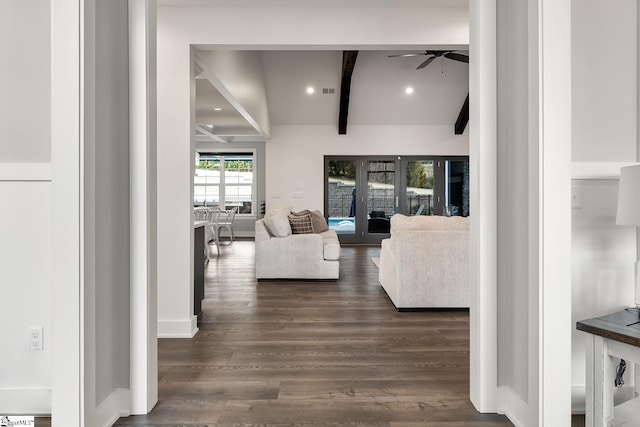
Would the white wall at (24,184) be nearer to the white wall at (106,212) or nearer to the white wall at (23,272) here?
the white wall at (23,272)

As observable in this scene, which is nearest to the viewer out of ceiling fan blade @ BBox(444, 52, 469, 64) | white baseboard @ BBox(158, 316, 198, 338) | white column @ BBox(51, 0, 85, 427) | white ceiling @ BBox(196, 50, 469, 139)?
white column @ BBox(51, 0, 85, 427)

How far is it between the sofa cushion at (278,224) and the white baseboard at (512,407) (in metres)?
3.59

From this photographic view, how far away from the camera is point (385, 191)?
360 inches

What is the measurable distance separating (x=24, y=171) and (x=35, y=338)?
81 cm

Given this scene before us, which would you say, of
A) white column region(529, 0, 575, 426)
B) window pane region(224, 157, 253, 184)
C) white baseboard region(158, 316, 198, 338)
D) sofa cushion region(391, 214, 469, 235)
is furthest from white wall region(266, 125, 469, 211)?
white column region(529, 0, 575, 426)

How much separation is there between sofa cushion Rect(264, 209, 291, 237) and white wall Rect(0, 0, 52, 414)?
3.35 meters

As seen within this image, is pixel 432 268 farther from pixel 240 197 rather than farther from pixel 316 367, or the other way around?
pixel 240 197

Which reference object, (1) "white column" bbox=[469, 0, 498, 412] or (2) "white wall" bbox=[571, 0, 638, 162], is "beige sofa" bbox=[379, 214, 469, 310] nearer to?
(1) "white column" bbox=[469, 0, 498, 412]

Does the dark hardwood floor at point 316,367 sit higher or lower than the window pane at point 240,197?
lower

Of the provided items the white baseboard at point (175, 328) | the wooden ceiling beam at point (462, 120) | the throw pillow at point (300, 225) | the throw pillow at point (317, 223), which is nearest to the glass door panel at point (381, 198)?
the wooden ceiling beam at point (462, 120)

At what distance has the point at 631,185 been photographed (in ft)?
4.79

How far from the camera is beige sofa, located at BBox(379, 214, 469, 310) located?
146 inches

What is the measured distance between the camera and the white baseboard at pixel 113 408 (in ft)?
5.73

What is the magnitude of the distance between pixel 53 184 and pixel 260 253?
3.66 m
